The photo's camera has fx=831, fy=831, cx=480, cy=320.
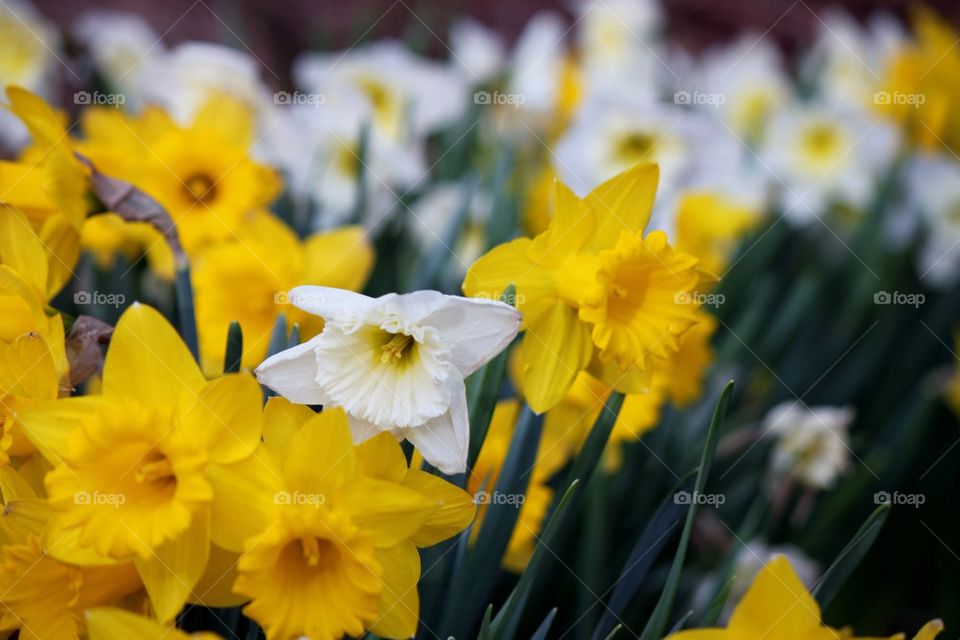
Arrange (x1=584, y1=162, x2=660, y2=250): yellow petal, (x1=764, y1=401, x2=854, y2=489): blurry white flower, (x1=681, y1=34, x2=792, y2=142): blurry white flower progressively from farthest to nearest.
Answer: (x1=681, y1=34, x2=792, y2=142): blurry white flower
(x1=764, y1=401, x2=854, y2=489): blurry white flower
(x1=584, y1=162, x2=660, y2=250): yellow petal

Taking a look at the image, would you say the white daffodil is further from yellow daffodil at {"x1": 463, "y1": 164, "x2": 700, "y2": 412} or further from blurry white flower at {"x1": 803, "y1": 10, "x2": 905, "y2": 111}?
blurry white flower at {"x1": 803, "y1": 10, "x2": 905, "y2": 111}

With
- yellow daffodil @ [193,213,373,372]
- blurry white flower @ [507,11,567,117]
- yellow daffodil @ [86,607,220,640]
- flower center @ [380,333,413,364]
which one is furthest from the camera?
blurry white flower @ [507,11,567,117]

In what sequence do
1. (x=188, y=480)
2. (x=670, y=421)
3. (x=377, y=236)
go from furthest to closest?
(x=377, y=236)
(x=670, y=421)
(x=188, y=480)

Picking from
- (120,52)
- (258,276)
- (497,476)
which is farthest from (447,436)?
(120,52)

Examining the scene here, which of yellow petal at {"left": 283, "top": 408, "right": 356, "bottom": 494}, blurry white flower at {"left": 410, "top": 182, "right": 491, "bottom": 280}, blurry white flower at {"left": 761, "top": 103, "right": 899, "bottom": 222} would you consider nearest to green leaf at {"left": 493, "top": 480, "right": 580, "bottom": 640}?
yellow petal at {"left": 283, "top": 408, "right": 356, "bottom": 494}

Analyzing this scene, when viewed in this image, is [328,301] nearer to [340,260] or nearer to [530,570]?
[530,570]

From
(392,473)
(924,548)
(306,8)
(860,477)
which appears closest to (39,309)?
(392,473)

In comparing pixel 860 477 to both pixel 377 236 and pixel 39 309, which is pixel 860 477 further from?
pixel 39 309
